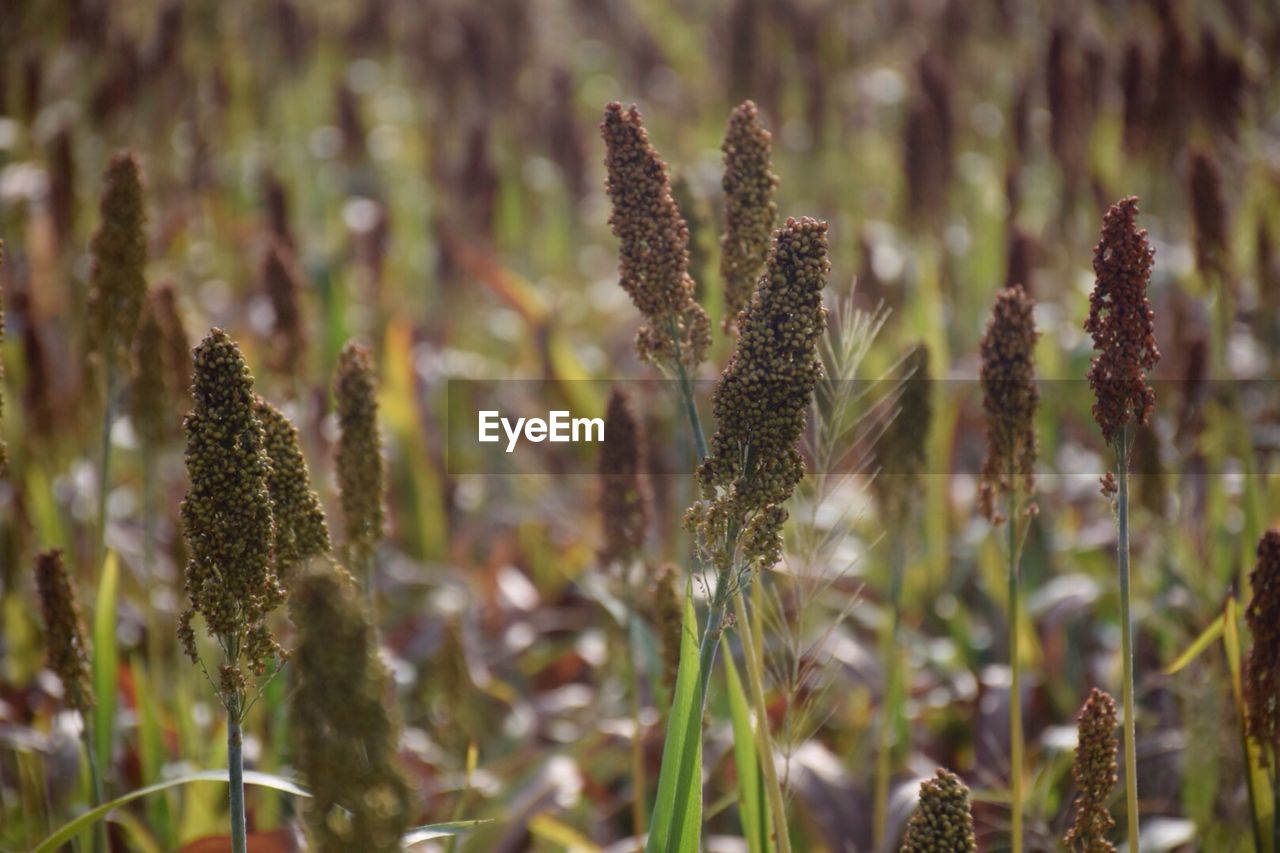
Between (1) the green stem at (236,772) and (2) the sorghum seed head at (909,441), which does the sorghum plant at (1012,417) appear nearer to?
(2) the sorghum seed head at (909,441)

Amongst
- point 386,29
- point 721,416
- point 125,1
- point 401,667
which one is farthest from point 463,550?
point 125,1

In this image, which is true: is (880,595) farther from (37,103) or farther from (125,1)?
(125,1)

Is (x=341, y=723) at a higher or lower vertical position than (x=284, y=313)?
lower

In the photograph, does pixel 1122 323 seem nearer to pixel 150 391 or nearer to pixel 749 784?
pixel 749 784

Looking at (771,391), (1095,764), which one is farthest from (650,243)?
(1095,764)

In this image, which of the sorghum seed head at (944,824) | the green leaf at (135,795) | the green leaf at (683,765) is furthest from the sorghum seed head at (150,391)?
the sorghum seed head at (944,824)

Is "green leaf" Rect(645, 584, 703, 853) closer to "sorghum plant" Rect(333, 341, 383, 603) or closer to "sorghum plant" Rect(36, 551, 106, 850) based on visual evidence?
"sorghum plant" Rect(333, 341, 383, 603)
